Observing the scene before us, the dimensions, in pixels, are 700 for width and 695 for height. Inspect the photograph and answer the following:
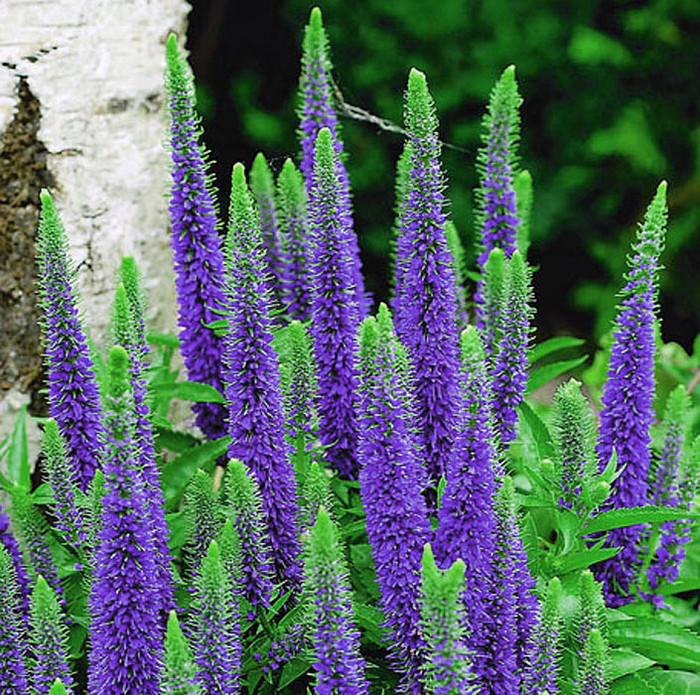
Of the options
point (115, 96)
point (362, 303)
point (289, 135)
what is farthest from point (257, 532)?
point (289, 135)

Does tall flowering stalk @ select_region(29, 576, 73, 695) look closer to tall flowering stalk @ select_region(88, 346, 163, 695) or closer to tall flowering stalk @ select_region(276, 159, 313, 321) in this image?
tall flowering stalk @ select_region(88, 346, 163, 695)

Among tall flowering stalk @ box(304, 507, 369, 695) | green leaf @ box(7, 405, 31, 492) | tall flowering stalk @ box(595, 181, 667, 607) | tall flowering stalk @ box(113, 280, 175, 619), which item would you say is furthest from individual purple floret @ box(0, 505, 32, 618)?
tall flowering stalk @ box(595, 181, 667, 607)

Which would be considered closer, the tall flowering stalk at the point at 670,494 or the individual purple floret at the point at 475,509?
the individual purple floret at the point at 475,509

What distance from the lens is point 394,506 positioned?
2.39m

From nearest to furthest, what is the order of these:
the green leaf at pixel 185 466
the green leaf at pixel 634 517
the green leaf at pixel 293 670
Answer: the green leaf at pixel 293 670
the green leaf at pixel 634 517
the green leaf at pixel 185 466

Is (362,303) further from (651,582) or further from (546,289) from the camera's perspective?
(546,289)

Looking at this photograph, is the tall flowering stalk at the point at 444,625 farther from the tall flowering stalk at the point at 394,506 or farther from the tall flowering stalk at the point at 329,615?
the tall flowering stalk at the point at 394,506

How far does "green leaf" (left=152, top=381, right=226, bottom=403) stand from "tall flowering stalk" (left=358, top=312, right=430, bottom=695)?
82cm

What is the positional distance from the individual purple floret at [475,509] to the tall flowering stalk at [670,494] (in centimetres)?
98

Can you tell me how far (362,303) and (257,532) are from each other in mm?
1064

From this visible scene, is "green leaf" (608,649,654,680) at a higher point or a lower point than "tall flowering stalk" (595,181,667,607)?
lower

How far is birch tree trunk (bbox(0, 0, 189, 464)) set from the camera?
3.81m

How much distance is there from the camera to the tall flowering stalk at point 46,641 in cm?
233

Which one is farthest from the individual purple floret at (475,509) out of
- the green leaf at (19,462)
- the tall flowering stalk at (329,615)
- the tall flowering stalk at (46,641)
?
the green leaf at (19,462)
